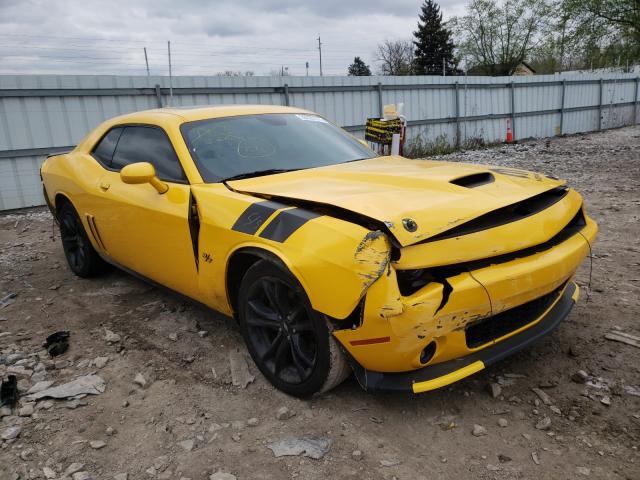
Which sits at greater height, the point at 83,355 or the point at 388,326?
the point at 388,326

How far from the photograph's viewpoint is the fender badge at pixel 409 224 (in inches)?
81.7

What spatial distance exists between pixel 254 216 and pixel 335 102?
1079 cm

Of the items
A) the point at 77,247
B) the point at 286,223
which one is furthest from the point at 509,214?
the point at 77,247

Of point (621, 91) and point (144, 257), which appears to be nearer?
point (144, 257)

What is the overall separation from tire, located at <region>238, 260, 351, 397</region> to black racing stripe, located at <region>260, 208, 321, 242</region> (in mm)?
139

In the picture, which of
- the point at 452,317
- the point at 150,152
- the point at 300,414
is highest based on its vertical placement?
the point at 150,152

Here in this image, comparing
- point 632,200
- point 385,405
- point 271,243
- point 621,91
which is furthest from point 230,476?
point 621,91

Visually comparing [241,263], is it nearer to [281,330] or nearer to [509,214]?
[281,330]

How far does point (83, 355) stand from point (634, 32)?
16.0 metres

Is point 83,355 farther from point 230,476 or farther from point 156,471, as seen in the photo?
point 230,476

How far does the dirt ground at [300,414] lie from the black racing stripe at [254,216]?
881 mm

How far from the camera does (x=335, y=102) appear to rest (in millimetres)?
12797

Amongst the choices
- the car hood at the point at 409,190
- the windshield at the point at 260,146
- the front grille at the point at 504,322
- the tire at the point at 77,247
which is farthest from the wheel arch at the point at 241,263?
the tire at the point at 77,247

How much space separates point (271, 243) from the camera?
7.95 feet
